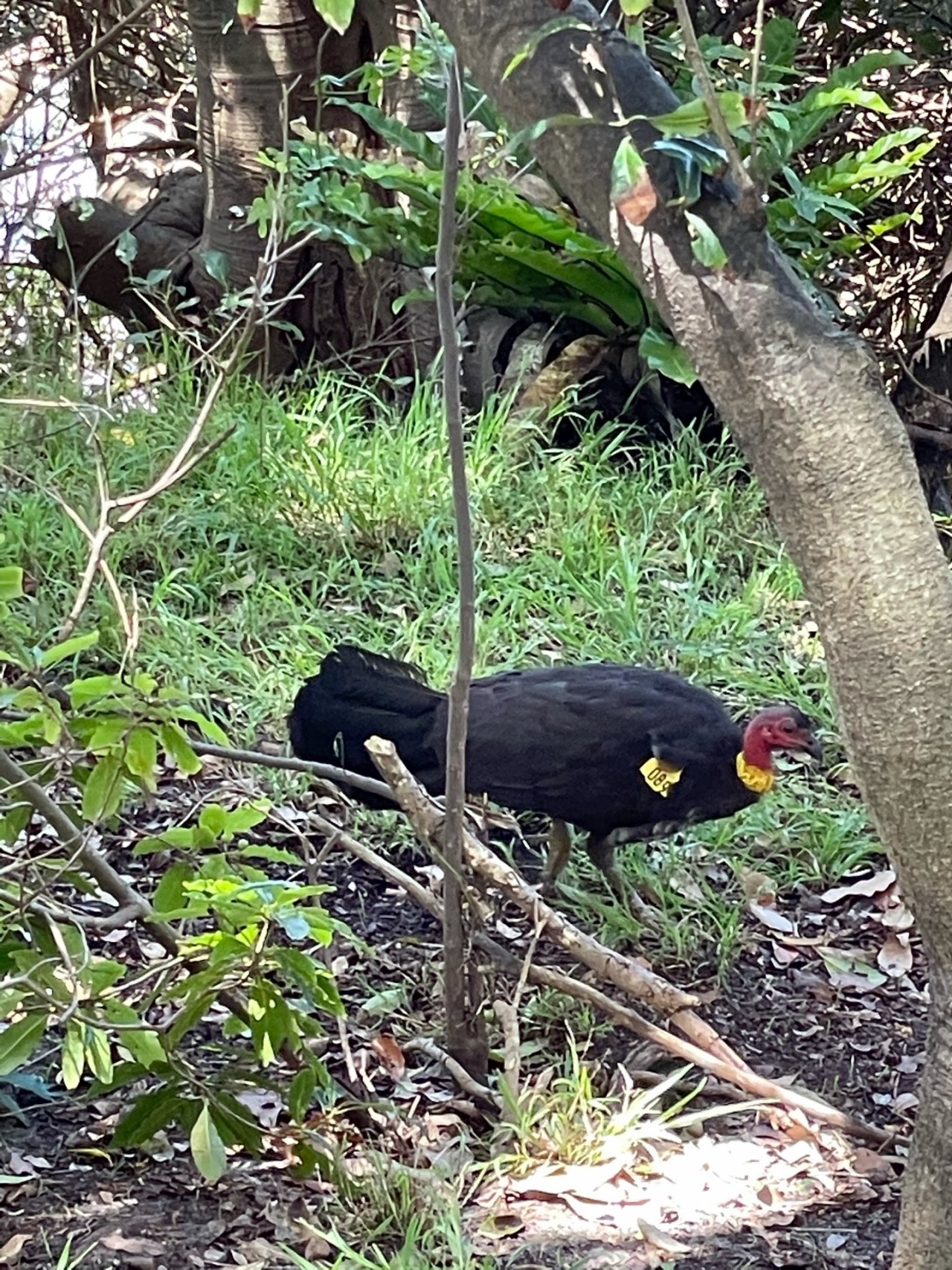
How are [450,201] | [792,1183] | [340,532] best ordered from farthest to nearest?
1. [340,532]
2. [792,1183]
3. [450,201]

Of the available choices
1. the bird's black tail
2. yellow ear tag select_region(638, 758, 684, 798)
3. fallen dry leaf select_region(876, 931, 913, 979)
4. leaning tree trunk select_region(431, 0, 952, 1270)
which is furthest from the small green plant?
fallen dry leaf select_region(876, 931, 913, 979)

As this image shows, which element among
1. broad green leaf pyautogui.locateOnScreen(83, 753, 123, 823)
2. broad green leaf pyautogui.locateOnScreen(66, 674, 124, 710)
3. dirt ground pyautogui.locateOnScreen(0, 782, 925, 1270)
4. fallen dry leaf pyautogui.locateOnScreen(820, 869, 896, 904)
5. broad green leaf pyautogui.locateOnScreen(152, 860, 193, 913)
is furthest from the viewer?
fallen dry leaf pyautogui.locateOnScreen(820, 869, 896, 904)

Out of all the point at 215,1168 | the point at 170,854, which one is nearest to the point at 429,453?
the point at 170,854

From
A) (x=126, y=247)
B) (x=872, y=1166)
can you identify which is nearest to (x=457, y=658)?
(x=872, y=1166)

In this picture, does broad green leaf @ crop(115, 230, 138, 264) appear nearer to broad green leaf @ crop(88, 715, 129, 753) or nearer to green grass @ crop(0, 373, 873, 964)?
green grass @ crop(0, 373, 873, 964)

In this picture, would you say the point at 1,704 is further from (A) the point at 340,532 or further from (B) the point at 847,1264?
(A) the point at 340,532

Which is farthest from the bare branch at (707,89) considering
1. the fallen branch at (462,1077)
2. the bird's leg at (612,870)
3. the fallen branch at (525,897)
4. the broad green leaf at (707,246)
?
the bird's leg at (612,870)

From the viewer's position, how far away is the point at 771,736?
3.59 meters

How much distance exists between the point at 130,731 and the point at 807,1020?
184cm

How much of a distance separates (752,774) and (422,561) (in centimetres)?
163

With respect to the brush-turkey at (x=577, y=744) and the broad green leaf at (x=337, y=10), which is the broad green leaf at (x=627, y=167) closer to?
the broad green leaf at (x=337, y=10)

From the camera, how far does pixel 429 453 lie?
534 centimetres

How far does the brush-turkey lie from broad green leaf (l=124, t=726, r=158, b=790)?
58.2 inches

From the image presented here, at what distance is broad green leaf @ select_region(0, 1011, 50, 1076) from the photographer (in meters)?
2.05
